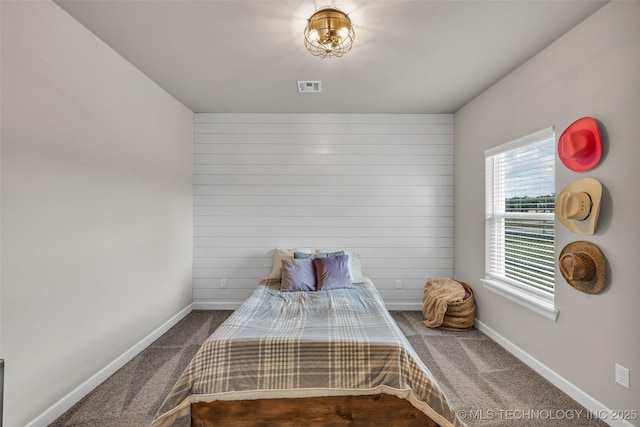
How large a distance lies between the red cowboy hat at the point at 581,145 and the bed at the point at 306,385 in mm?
1758

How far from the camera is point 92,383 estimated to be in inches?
87.5

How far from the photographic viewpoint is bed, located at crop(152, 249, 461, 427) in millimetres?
1683

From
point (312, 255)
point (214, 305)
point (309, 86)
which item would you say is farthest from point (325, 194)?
point (214, 305)

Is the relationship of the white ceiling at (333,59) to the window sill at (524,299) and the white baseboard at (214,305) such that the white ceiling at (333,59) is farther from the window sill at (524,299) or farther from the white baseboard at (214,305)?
the white baseboard at (214,305)

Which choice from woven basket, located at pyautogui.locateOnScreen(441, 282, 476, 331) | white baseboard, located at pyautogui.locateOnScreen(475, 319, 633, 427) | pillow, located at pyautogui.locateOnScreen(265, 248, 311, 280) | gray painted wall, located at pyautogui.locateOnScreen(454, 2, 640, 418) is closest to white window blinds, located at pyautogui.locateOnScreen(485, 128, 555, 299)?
gray painted wall, located at pyautogui.locateOnScreen(454, 2, 640, 418)

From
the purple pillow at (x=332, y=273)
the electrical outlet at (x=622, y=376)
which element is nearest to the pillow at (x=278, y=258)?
the purple pillow at (x=332, y=273)

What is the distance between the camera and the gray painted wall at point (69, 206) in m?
1.69

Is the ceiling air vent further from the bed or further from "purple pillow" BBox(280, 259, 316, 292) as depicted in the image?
the bed

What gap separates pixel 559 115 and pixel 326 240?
2.72 m

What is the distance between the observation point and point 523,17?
2012 mm

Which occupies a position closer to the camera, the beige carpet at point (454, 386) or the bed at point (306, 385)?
the bed at point (306, 385)

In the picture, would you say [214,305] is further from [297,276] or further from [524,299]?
[524,299]

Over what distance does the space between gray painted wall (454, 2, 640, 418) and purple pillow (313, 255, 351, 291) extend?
1.64 meters

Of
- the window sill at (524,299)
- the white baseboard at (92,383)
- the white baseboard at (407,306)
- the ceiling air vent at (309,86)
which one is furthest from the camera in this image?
the white baseboard at (407,306)
